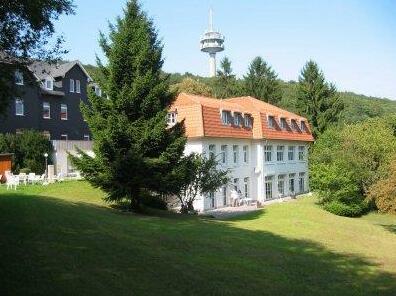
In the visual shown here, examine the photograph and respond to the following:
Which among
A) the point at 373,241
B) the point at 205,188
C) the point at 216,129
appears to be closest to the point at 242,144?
the point at 216,129

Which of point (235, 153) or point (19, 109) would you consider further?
point (19, 109)

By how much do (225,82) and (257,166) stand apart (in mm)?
34197

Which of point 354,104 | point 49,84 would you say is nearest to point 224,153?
point 49,84

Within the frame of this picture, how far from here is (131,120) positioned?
85.4 feet

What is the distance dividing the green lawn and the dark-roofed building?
1058 inches

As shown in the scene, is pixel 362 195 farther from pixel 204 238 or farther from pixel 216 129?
pixel 204 238

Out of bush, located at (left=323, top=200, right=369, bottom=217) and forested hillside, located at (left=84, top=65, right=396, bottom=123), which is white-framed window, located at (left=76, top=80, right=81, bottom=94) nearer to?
bush, located at (left=323, top=200, right=369, bottom=217)

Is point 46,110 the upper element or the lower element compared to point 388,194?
upper

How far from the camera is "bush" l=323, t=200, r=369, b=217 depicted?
1545 inches

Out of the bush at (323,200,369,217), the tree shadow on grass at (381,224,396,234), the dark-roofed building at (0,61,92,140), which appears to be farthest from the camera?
the dark-roofed building at (0,61,92,140)

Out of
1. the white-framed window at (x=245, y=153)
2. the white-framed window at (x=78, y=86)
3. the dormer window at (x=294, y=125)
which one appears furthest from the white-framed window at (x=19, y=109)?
the dormer window at (x=294, y=125)

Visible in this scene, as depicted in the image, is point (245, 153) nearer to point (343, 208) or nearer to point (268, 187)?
point (268, 187)

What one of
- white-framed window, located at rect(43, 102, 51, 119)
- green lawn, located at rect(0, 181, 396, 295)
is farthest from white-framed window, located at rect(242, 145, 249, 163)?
green lawn, located at rect(0, 181, 396, 295)

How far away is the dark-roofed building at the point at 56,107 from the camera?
45219 millimetres
